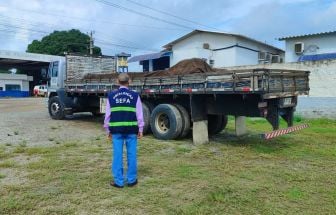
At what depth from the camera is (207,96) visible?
9.79 meters

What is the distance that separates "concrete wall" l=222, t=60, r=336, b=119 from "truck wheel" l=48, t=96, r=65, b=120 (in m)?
10.0

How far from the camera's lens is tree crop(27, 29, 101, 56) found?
65.9 metres

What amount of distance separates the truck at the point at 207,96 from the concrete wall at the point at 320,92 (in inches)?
221

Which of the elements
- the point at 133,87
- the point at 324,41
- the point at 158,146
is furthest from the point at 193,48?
the point at 158,146

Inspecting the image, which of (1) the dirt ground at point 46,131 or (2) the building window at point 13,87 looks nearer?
(1) the dirt ground at point 46,131

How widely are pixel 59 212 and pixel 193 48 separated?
2602 cm

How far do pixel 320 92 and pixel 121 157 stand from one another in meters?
12.2

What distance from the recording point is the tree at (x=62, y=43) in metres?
65.9

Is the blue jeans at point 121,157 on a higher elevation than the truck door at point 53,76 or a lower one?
lower

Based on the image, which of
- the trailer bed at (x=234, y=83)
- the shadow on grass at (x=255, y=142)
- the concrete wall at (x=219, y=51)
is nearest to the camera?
the trailer bed at (x=234, y=83)

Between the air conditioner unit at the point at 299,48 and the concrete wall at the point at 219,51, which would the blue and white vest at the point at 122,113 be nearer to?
the air conditioner unit at the point at 299,48

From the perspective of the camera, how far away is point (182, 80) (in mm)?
10055

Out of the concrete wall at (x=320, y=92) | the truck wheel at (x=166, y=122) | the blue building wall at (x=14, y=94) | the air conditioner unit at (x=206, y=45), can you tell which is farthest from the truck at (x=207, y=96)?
the blue building wall at (x=14, y=94)

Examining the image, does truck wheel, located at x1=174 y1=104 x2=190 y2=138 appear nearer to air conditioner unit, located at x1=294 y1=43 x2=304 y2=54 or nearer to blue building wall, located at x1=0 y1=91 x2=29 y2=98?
air conditioner unit, located at x1=294 y1=43 x2=304 y2=54
